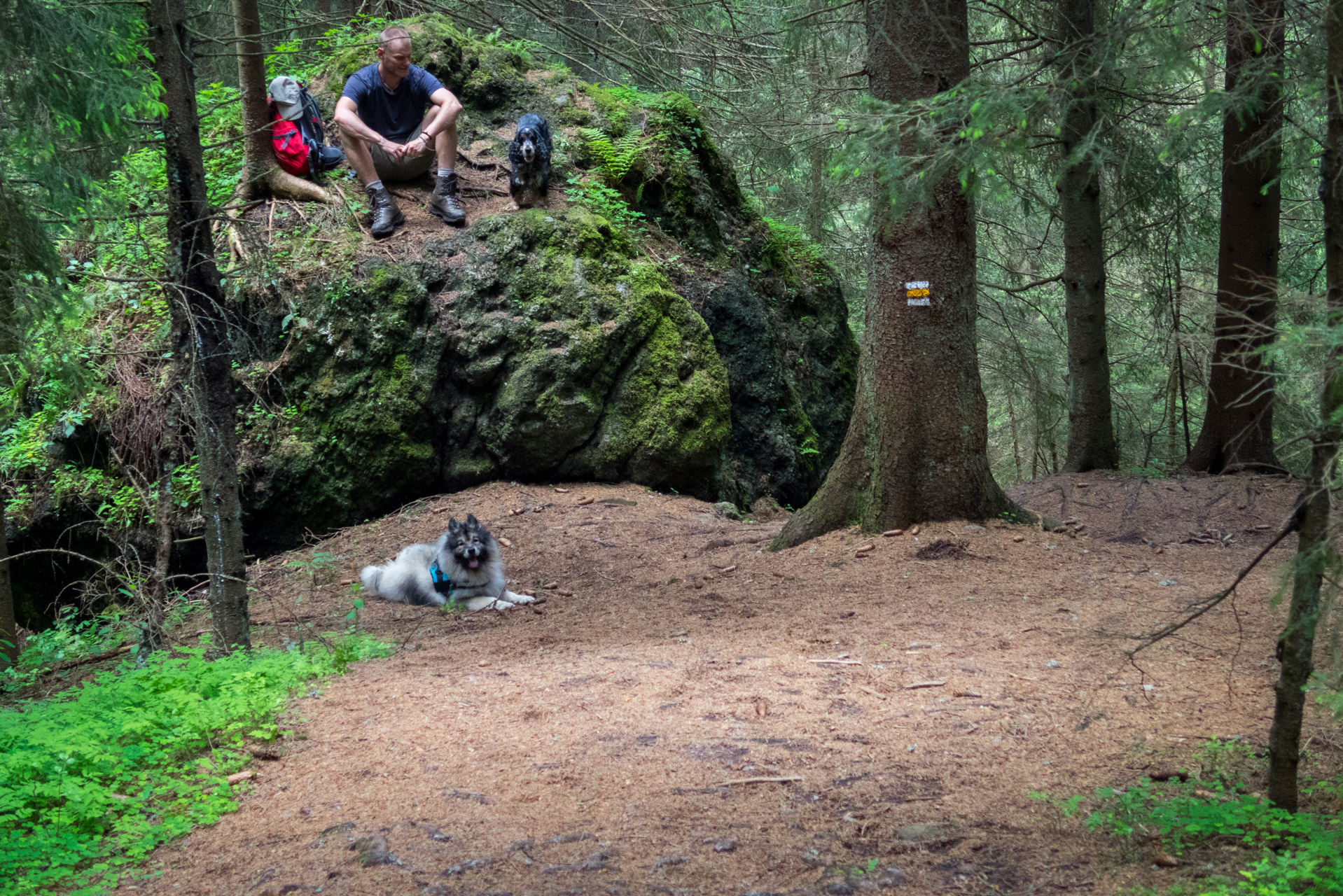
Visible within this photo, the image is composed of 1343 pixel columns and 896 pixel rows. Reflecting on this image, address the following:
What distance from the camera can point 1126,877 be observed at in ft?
8.71

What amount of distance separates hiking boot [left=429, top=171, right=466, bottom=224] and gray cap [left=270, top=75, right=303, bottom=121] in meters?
1.68

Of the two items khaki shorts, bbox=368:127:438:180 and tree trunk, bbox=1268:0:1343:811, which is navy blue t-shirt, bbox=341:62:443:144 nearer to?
khaki shorts, bbox=368:127:438:180

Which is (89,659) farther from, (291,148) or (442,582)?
(291,148)

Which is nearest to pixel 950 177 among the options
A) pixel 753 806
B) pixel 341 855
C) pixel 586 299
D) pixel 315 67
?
pixel 586 299

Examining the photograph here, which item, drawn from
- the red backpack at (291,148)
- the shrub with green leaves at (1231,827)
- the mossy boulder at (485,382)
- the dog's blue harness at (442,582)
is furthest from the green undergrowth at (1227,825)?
the red backpack at (291,148)

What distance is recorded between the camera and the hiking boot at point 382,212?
9.87 m

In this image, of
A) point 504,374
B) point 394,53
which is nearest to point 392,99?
point 394,53

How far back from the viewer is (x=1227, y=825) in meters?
2.76

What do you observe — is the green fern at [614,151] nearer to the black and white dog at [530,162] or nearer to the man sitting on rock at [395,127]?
the black and white dog at [530,162]

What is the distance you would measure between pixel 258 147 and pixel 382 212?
Result: 158cm

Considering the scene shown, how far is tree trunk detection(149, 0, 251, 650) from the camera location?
5.02 m

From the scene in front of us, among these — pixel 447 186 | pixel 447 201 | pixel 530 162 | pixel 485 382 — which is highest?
pixel 530 162

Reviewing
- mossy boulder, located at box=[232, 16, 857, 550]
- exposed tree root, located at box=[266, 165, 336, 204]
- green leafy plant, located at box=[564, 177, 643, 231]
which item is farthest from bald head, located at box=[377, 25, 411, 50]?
green leafy plant, located at box=[564, 177, 643, 231]

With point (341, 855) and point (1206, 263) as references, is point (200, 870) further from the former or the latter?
point (1206, 263)
